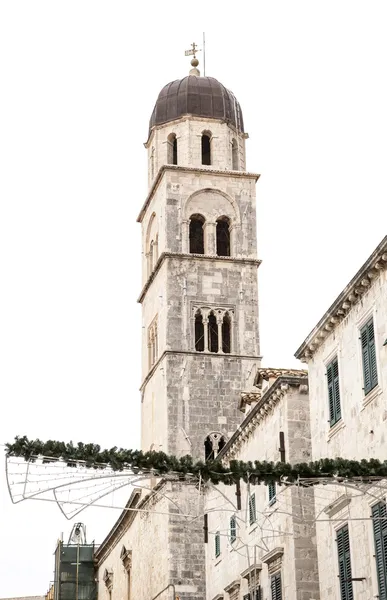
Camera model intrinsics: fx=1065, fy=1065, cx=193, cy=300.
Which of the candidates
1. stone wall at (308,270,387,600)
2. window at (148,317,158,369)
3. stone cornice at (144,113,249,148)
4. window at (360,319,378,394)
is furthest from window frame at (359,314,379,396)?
stone cornice at (144,113,249,148)

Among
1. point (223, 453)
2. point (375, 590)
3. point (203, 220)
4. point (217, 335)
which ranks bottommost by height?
point (375, 590)

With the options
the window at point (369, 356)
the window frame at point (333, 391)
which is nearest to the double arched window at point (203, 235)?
the window frame at point (333, 391)

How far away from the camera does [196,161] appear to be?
1877 inches

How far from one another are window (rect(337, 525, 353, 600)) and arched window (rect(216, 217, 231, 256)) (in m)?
25.6

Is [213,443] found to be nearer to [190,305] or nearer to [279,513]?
[190,305]

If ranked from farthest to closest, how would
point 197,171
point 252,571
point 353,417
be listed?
point 197,171, point 252,571, point 353,417

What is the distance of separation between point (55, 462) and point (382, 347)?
298 inches

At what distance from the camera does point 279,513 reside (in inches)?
1051

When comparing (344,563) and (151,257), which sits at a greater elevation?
(151,257)

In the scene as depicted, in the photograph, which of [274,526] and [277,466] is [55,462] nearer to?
[277,466]

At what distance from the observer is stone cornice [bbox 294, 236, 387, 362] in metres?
20.8

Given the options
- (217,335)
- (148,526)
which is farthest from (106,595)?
(217,335)

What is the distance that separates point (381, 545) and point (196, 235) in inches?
1121

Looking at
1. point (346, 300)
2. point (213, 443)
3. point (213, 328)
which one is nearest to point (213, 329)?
point (213, 328)
